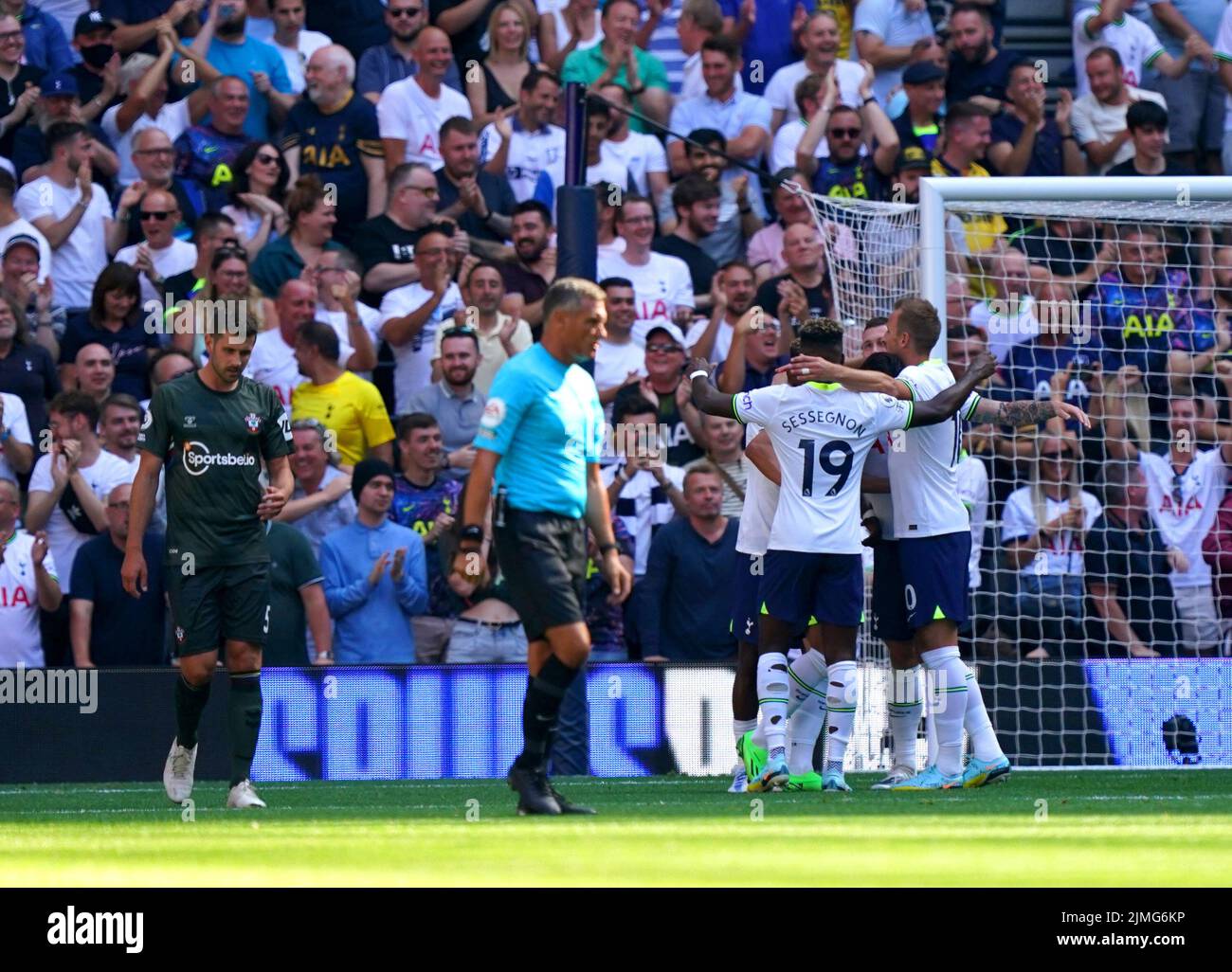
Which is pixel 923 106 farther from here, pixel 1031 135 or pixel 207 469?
pixel 207 469

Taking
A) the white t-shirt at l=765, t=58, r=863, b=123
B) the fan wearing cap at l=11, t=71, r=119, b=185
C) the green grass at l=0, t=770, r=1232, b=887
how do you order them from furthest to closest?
the white t-shirt at l=765, t=58, r=863, b=123 → the fan wearing cap at l=11, t=71, r=119, b=185 → the green grass at l=0, t=770, r=1232, b=887

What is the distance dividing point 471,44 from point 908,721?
878 cm

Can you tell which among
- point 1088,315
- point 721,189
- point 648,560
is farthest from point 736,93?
point 648,560

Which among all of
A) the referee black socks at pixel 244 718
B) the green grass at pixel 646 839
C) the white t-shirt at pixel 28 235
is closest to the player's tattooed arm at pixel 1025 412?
the green grass at pixel 646 839

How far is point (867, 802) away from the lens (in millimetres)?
9531

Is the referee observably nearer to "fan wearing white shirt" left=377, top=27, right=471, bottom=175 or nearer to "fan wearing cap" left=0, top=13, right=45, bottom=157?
"fan wearing white shirt" left=377, top=27, right=471, bottom=175

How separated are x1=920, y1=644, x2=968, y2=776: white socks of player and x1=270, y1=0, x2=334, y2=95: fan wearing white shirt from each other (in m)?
8.36

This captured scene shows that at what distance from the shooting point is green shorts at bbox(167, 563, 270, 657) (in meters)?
9.91

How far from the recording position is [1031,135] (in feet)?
56.0

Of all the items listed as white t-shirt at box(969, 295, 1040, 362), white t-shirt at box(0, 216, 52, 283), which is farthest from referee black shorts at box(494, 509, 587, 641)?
white t-shirt at box(0, 216, 52, 283)

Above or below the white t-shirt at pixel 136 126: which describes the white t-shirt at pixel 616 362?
below

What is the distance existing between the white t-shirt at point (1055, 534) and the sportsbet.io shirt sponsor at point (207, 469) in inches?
236

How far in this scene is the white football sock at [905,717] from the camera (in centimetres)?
1109

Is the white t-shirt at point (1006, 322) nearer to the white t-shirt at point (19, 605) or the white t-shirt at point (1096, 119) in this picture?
the white t-shirt at point (1096, 119)
